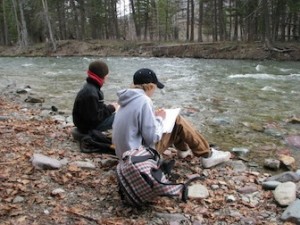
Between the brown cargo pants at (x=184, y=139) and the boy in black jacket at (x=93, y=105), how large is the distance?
1196 mm

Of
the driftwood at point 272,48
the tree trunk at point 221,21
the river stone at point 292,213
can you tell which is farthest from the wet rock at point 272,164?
the tree trunk at point 221,21

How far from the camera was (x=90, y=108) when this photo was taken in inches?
216

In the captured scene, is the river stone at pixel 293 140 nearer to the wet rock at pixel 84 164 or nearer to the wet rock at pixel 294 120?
the wet rock at pixel 294 120

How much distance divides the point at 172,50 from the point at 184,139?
105 ft

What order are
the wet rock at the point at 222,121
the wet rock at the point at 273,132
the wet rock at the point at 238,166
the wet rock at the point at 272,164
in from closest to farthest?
1. the wet rock at the point at 238,166
2. the wet rock at the point at 272,164
3. the wet rock at the point at 273,132
4. the wet rock at the point at 222,121

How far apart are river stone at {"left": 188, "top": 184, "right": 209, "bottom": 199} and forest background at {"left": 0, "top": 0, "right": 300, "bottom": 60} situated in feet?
91.6

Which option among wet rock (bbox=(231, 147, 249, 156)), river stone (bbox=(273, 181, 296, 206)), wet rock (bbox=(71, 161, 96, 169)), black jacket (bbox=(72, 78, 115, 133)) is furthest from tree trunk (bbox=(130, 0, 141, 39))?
river stone (bbox=(273, 181, 296, 206))

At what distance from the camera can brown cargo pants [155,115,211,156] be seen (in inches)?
186

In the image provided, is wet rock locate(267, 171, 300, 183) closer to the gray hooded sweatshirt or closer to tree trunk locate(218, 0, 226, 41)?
the gray hooded sweatshirt

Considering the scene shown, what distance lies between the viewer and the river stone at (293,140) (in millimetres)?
6804

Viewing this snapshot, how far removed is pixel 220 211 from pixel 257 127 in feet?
14.2

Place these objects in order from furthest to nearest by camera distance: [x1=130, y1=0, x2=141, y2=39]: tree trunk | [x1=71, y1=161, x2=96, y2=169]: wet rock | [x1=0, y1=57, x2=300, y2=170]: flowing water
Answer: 1. [x1=130, y1=0, x2=141, y2=39]: tree trunk
2. [x1=0, y1=57, x2=300, y2=170]: flowing water
3. [x1=71, y1=161, x2=96, y2=169]: wet rock

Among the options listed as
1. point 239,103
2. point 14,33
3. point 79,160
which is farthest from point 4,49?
point 79,160

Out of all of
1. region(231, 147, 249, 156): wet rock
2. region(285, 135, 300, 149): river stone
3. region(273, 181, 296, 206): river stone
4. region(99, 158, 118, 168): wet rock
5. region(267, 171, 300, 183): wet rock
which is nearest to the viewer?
region(273, 181, 296, 206): river stone
